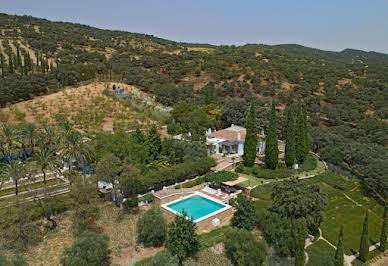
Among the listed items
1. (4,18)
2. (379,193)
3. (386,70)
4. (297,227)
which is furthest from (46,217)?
(4,18)

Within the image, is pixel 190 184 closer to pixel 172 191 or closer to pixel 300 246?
pixel 172 191

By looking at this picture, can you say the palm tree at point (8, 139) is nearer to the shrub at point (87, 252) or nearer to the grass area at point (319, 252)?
the shrub at point (87, 252)

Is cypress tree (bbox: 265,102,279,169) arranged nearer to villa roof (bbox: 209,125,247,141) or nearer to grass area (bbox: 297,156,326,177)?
grass area (bbox: 297,156,326,177)

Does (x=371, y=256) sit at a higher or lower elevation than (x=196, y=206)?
lower

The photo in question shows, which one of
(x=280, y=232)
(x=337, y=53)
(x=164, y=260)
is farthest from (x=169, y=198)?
(x=337, y=53)

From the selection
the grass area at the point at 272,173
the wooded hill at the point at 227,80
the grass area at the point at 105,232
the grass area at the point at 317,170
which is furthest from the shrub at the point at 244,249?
the wooded hill at the point at 227,80

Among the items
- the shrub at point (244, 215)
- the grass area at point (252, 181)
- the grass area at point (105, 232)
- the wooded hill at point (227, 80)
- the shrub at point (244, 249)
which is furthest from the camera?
the wooded hill at point (227, 80)
